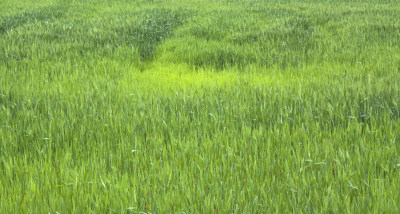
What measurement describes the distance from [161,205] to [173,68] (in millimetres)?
4199

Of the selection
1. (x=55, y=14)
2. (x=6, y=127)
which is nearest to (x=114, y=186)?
(x=6, y=127)

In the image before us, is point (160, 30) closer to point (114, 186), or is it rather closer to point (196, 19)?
point (196, 19)

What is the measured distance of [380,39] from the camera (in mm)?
7246

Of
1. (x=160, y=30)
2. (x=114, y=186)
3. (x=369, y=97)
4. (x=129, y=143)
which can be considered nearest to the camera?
(x=114, y=186)

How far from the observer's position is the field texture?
2.12 metres

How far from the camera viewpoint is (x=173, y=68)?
6059 mm

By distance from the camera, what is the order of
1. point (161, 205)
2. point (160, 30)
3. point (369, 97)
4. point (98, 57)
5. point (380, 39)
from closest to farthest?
1. point (161, 205)
2. point (369, 97)
3. point (98, 57)
4. point (380, 39)
5. point (160, 30)

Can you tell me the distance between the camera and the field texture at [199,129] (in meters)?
2.12

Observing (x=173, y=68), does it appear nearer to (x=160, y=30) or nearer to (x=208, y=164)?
(x=160, y=30)

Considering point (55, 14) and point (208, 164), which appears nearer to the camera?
point (208, 164)

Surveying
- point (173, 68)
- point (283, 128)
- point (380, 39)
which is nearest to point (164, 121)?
point (283, 128)

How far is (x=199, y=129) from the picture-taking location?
124 inches

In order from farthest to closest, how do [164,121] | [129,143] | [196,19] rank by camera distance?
[196,19]
[164,121]
[129,143]

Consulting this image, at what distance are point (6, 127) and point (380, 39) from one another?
6.76 metres
